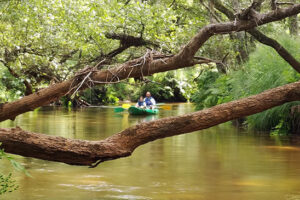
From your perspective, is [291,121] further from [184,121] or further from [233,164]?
[184,121]

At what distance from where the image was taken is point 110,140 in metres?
6.33

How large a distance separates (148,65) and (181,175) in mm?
2217

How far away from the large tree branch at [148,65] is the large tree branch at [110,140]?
1.76 meters

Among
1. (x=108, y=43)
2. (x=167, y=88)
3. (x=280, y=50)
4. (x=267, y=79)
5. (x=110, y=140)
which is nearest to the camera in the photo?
(x=110, y=140)

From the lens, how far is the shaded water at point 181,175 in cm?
787

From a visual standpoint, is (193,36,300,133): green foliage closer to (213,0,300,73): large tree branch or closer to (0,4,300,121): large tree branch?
(213,0,300,73): large tree branch

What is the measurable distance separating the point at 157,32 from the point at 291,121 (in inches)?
205

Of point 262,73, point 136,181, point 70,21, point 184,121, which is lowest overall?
point 136,181

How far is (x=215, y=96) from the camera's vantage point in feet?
72.1

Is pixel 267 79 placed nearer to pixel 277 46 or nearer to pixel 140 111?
pixel 277 46

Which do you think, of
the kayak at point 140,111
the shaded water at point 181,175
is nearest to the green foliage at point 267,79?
the shaded water at point 181,175

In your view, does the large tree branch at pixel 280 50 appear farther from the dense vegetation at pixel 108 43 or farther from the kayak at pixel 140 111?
the kayak at pixel 140 111

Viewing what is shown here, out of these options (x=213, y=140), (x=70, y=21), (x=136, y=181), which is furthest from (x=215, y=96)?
(x=136, y=181)

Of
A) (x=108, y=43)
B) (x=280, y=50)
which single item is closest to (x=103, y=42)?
(x=108, y=43)
